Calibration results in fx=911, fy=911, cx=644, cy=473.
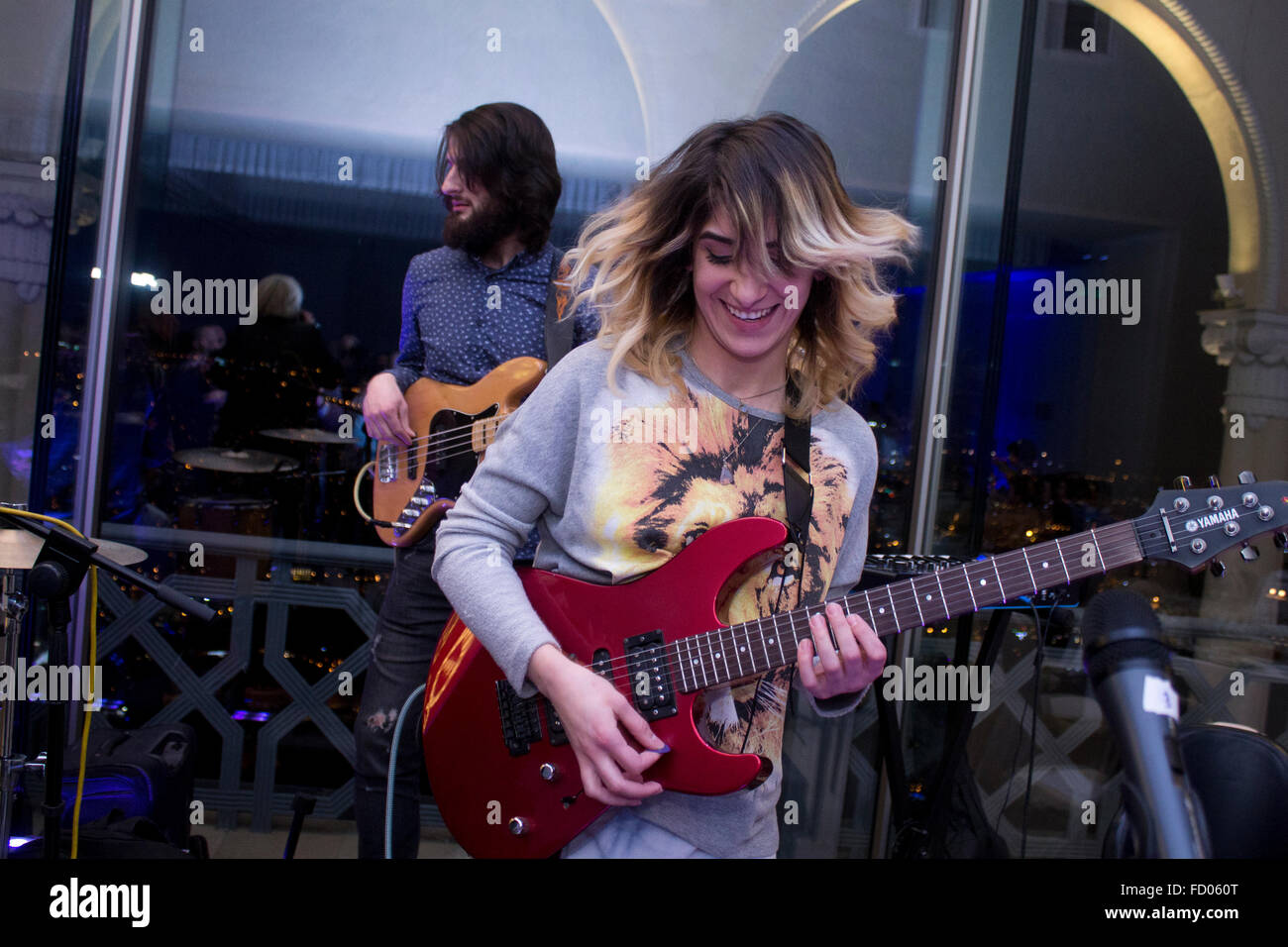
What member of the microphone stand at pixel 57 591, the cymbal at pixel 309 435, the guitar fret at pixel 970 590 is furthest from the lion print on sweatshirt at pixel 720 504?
the cymbal at pixel 309 435

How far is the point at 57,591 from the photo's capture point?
1.87 metres

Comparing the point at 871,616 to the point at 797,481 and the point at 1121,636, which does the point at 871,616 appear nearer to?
the point at 797,481

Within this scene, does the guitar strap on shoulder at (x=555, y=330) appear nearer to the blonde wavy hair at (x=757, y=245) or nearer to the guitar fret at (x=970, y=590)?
the blonde wavy hair at (x=757, y=245)

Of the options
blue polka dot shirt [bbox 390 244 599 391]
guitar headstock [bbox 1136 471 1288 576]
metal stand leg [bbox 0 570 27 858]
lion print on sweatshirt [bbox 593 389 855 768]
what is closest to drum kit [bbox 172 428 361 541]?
metal stand leg [bbox 0 570 27 858]

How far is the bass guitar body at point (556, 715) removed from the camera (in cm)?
146

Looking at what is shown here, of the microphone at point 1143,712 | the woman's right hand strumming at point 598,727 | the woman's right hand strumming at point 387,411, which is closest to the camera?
the microphone at point 1143,712

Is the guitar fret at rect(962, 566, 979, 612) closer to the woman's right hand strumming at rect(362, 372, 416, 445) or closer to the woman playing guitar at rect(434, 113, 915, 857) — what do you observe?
the woman playing guitar at rect(434, 113, 915, 857)

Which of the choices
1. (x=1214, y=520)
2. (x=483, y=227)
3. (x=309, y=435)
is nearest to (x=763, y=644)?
(x=1214, y=520)

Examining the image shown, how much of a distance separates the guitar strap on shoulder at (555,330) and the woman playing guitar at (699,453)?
79 cm

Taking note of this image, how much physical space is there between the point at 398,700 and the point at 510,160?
1.49 m

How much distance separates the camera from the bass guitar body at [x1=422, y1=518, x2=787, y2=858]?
1461 mm

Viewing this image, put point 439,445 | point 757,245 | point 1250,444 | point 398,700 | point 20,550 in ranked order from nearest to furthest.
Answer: point 757,245
point 20,550
point 398,700
point 439,445
point 1250,444
